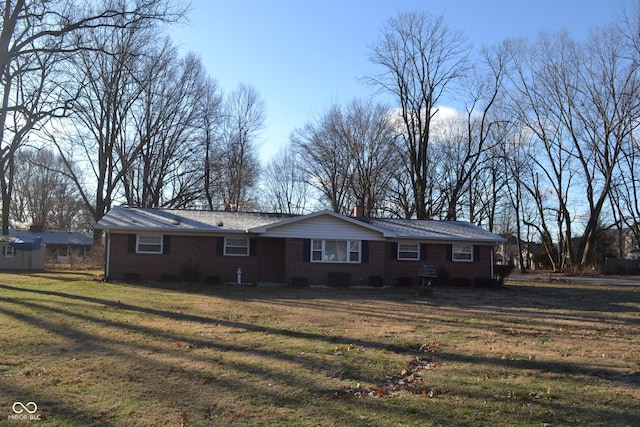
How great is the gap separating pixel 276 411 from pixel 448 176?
1771 inches

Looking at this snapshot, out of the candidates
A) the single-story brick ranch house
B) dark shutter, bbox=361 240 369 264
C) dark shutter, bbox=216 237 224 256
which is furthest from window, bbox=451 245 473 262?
dark shutter, bbox=216 237 224 256

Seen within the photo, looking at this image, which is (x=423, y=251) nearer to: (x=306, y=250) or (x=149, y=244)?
(x=306, y=250)

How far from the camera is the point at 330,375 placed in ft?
23.8

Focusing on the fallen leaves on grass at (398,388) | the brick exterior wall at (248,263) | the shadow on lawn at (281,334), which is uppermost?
the brick exterior wall at (248,263)

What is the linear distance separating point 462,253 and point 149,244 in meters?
15.2

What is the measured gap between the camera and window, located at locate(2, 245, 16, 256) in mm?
32500

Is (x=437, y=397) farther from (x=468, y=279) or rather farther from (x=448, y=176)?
(x=448, y=176)

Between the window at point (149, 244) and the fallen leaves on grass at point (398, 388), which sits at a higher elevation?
the window at point (149, 244)

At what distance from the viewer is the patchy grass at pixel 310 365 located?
18.6ft

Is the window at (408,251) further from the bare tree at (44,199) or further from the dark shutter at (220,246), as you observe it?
the bare tree at (44,199)

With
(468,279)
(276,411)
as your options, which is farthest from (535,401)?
(468,279)

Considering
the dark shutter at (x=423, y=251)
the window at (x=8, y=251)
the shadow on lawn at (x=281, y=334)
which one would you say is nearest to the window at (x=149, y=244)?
the shadow on lawn at (x=281, y=334)

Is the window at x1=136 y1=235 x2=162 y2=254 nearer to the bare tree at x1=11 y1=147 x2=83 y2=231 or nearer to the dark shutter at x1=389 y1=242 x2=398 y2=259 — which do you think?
the dark shutter at x1=389 y1=242 x2=398 y2=259

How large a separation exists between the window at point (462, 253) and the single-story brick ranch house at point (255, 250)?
63.2 inches
